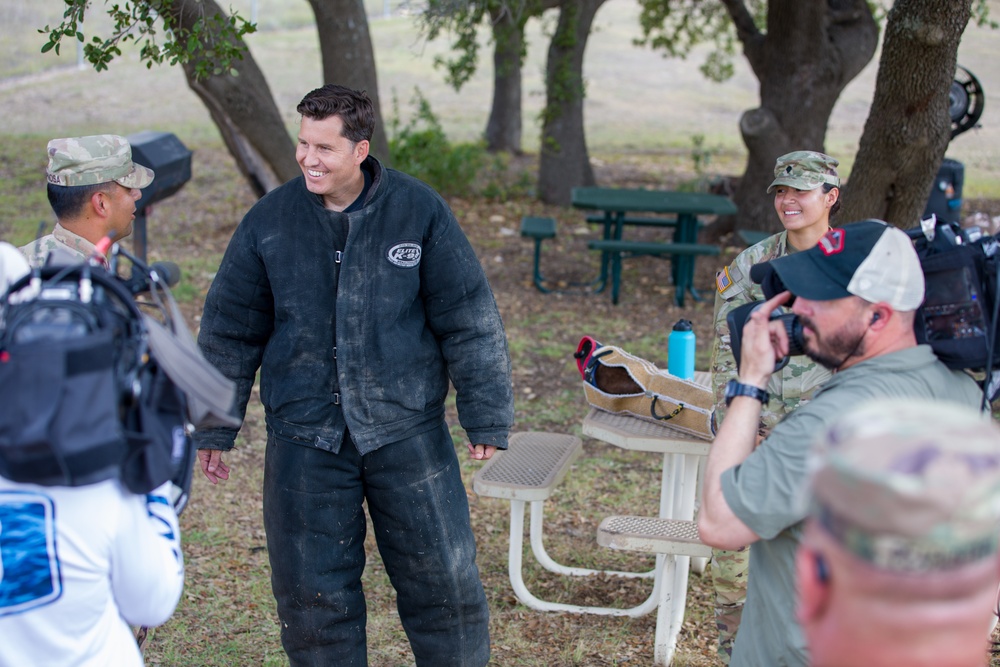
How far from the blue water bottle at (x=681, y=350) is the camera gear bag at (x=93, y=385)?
105 inches

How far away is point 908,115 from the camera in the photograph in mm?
6109

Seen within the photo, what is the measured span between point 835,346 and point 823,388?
0.11 meters

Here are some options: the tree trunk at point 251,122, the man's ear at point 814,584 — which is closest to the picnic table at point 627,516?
the man's ear at point 814,584

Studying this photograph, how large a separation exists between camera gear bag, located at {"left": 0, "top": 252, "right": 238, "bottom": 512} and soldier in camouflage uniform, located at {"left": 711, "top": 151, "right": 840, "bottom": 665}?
2050 millimetres

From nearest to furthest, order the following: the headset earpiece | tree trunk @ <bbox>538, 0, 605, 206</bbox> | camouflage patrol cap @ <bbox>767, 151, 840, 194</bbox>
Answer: the headset earpiece < camouflage patrol cap @ <bbox>767, 151, 840, 194</bbox> < tree trunk @ <bbox>538, 0, 605, 206</bbox>

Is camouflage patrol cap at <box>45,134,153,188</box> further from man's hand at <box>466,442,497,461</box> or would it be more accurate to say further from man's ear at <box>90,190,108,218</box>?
man's hand at <box>466,442,497,461</box>

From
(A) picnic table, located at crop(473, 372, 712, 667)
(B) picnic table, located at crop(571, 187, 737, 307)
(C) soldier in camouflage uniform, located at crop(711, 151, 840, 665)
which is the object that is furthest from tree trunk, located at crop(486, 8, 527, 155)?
(C) soldier in camouflage uniform, located at crop(711, 151, 840, 665)

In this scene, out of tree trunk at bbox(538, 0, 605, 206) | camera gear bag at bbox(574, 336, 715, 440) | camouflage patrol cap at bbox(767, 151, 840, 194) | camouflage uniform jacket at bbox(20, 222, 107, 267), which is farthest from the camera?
tree trunk at bbox(538, 0, 605, 206)

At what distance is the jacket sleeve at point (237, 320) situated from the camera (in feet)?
10.1

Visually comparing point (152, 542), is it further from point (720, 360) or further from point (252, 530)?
point (252, 530)

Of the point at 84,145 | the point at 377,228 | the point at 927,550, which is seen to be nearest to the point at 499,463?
the point at 377,228

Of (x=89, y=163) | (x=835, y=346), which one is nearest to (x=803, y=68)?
(x=89, y=163)

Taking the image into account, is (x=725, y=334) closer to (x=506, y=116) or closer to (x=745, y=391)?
(x=745, y=391)

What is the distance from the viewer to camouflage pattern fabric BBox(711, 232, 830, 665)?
3436 mm
